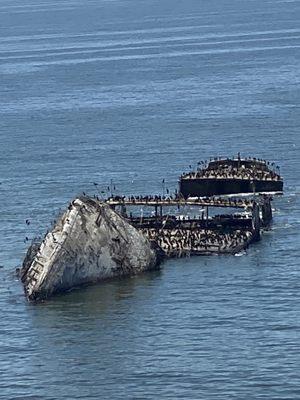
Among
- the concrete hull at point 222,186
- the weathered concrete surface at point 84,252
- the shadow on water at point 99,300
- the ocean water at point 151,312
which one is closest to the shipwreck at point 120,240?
the weathered concrete surface at point 84,252

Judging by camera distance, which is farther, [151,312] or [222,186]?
[222,186]

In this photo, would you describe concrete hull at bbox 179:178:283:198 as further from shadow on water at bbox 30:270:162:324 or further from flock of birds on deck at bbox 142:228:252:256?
shadow on water at bbox 30:270:162:324

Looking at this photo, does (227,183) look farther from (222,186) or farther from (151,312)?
(151,312)

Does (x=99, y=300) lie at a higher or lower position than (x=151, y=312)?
higher

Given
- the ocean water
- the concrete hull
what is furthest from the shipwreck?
the concrete hull

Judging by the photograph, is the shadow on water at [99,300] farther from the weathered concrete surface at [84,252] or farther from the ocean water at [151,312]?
the weathered concrete surface at [84,252]

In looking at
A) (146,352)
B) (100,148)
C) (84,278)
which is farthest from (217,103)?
(146,352)

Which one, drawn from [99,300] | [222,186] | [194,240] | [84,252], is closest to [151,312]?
[99,300]
